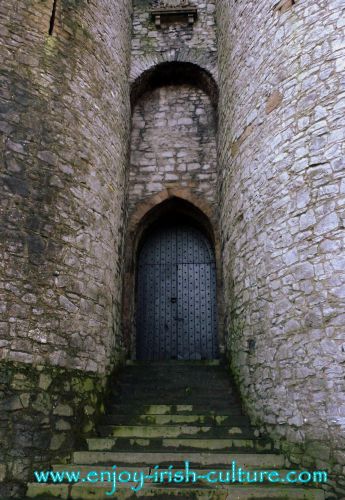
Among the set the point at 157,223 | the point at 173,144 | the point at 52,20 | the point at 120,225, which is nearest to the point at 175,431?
the point at 120,225

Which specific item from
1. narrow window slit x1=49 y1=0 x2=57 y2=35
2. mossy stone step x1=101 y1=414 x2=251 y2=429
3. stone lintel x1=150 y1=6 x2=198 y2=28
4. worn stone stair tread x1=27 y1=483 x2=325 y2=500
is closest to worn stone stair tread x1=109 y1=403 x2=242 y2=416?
mossy stone step x1=101 y1=414 x2=251 y2=429

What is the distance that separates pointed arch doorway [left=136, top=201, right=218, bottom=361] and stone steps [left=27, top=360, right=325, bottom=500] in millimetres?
1087

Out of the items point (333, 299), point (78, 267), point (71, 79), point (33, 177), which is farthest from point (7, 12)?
point (333, 299)

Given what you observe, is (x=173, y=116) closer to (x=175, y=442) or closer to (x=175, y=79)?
(x=175, y=79)

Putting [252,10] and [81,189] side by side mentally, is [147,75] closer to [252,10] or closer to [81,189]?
[252,10]

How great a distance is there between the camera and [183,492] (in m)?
3.27

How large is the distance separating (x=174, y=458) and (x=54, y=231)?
92.9 inches

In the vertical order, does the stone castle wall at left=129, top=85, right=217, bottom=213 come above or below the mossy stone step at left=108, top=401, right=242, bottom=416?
above

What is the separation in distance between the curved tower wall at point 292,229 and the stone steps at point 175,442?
Result: 0.84ft

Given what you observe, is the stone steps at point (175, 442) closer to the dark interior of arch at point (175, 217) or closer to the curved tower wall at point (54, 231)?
the curved tower wall at point (54, 231)

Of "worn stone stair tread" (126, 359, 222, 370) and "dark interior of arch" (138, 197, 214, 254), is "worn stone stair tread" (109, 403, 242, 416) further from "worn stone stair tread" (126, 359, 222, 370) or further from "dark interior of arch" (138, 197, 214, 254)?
"dark interior of arch" (138, 197, 214, 254)

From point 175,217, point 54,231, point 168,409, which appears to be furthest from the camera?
point 175,217

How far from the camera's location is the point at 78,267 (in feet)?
14.3

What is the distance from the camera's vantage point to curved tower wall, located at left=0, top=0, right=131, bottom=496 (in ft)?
11.9
